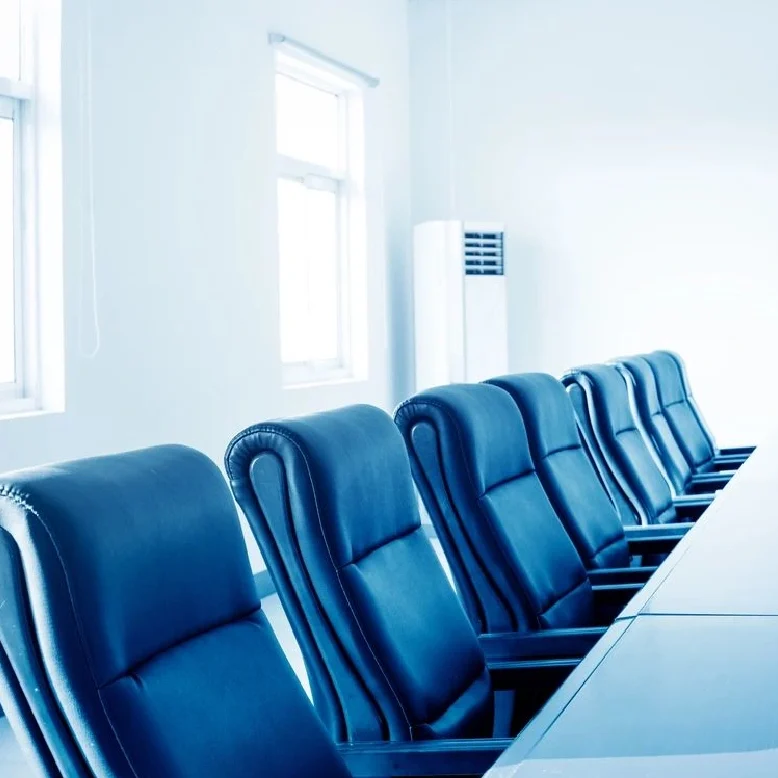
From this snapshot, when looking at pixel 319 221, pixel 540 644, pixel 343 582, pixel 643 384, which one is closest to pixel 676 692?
pixel 343 582

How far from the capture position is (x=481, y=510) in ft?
7.70

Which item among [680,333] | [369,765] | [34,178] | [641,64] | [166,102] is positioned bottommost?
[369,765]

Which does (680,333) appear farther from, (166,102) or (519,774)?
(519,774)

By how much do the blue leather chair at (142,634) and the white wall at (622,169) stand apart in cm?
595

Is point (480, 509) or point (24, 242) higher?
point (24, 242)

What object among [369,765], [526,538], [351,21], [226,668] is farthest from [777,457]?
[351,21]

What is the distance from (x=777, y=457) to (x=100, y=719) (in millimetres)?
3100

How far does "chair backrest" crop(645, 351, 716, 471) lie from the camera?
189 inches

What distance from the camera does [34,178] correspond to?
4277 mm

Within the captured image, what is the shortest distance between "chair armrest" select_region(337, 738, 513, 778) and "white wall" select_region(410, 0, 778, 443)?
5.76 m

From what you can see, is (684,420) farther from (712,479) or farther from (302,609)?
(302,609)

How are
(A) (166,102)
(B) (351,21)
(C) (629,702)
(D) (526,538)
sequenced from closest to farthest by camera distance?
(C) (629,702), (D) (526,538), (A) (166,102), (B) (351,21)

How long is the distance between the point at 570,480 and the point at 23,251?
2356mm

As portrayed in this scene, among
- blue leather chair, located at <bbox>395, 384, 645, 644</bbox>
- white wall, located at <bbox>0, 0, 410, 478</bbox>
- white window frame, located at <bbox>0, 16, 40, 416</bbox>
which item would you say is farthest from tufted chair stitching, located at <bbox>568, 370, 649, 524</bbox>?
white window frame, located at <bbox>0, 16, 40, 416</bbox>
